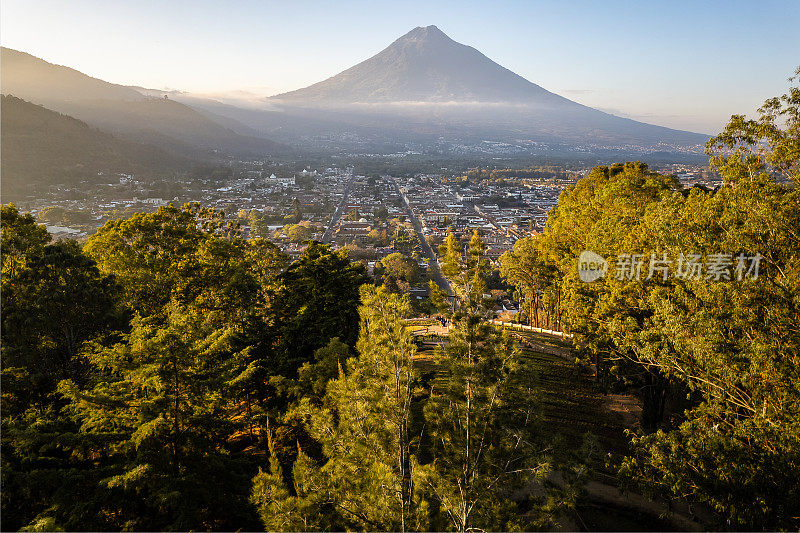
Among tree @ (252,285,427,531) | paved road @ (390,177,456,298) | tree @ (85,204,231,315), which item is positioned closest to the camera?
tree @ (252,285,427,531)

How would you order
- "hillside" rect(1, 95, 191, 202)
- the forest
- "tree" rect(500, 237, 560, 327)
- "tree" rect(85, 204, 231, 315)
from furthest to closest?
"hillside" rect(1, 95, 191, 202) → "tree" rect(500, 237, 560, 327) → "tree" rect(85, 204, 231, 315) → the forest

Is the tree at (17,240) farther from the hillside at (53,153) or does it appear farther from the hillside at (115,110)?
the hillside at (115,110)

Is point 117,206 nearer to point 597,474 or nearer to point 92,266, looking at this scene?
point 92,266

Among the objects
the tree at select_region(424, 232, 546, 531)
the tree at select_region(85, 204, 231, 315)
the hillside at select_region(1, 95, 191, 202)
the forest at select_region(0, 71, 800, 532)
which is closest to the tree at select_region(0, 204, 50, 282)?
the forest at select_region(0, 71, 800, 532)

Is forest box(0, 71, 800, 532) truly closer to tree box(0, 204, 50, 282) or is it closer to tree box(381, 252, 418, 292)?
tree box(0, 204, 50, 282)

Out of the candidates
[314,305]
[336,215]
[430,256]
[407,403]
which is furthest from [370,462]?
[336,215]

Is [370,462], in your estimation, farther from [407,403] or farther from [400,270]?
[400,270]

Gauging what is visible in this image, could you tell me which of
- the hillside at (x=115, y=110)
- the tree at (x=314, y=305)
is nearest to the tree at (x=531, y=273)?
the tree at (x=314, y=305)

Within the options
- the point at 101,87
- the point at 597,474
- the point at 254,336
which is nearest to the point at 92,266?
the point at 254,336
